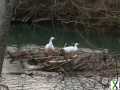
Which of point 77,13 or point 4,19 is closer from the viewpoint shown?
point 4,19

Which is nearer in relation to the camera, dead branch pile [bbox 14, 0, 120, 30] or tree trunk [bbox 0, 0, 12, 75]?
tree trunk [bbox 0, 0, 12, 75]

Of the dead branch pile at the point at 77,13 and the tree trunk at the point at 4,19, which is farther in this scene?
the dead branch pile at the point at 77,13

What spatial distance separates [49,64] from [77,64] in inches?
16.9

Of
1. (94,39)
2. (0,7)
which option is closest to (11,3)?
(0,7)

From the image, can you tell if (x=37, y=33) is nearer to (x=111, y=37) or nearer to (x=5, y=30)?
(x=111, y=37)

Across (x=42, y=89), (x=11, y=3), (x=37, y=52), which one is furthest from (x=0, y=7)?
(x=37, y=52)

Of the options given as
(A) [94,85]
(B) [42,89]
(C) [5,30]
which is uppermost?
(C) [5,30]

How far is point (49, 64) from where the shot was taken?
468cm

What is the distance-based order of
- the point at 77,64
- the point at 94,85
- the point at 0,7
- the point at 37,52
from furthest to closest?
the point at 37,52 → the point at 77,64 → the point at 94,85 → the point at 0,7

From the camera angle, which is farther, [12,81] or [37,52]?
[37,52]

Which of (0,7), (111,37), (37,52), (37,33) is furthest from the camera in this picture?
(111,37)

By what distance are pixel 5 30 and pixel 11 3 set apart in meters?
0.07

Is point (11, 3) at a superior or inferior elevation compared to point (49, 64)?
superior

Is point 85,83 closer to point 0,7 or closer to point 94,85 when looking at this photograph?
point 94,85
